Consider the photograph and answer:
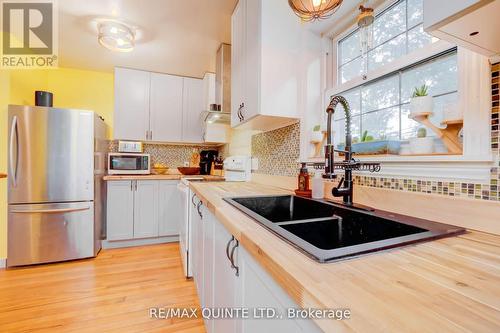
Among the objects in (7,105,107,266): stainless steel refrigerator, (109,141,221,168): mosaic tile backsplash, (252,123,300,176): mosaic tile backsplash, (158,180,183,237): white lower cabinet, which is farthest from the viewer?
(109,141,221,168): mosaic tile backsplash

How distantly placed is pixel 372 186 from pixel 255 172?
4.27ft

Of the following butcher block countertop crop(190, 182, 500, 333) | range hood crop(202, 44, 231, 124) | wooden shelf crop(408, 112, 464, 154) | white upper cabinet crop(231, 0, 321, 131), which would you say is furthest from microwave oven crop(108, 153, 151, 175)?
wooden shelf crop(408, 112, 464, 154)

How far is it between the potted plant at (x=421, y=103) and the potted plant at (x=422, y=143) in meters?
0.08

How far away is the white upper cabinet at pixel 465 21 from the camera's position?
1.55 feet

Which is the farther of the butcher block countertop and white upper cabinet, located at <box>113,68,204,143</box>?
white upper cabinet, located at <box>113,68,204,143</box>

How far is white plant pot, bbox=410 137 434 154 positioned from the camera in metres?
0.93

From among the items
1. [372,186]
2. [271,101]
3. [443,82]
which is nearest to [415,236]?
[372,186]

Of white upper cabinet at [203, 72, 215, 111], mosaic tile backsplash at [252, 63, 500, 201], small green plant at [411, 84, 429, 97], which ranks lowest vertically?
mosaic tile backsplash at [252, 63, 500, 201]

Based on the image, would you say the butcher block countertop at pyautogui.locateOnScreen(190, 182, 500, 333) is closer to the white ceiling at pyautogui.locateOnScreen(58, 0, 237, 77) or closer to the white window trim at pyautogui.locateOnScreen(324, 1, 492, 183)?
the white window trim at pyautogui.locateOnScreen(324, 1, 492, 183)

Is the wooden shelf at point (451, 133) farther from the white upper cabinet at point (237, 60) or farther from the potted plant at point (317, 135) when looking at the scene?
the white upper cabinet at point (237, 60)

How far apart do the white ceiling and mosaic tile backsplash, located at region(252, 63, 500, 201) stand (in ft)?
4.09

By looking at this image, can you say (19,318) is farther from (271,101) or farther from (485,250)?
(485,250)

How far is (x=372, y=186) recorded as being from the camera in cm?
107

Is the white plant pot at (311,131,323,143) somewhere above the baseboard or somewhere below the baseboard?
above
